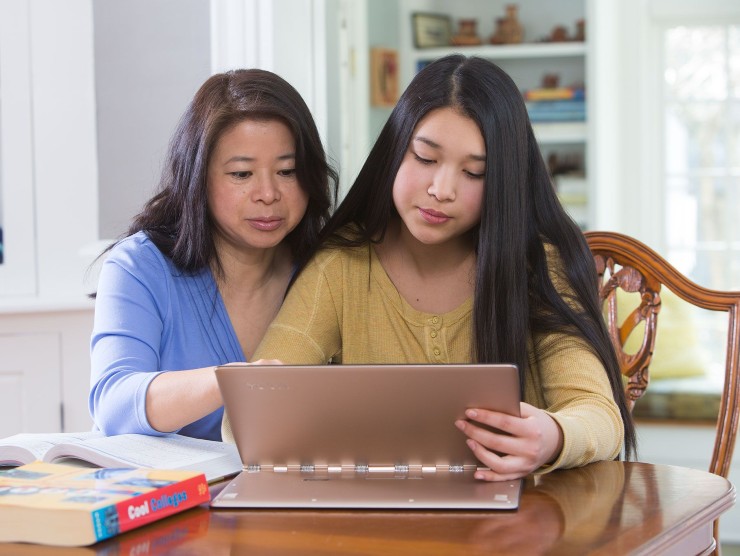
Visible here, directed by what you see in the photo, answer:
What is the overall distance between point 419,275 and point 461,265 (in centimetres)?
7

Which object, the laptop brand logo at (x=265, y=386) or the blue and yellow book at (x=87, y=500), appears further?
the laptop brand logo at (x=265, y=386)

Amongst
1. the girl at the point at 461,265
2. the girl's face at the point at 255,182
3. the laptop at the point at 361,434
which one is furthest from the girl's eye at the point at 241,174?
the laptop at the point at 361,434

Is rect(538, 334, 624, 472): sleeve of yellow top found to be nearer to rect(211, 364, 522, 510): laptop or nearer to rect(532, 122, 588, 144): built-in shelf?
rect(211, 364, 522, 510): laptop

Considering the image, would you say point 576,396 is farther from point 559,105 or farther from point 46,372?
point 559,105

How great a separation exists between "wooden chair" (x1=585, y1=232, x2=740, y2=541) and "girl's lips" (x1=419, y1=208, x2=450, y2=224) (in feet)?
1.49

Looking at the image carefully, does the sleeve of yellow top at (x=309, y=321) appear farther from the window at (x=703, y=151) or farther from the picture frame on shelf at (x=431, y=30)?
the picture frame on shelf at (x=431, y=30)

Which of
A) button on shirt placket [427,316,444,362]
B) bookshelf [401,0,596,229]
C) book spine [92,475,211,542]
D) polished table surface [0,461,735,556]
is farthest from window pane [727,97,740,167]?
book spine [92,475,211,542]

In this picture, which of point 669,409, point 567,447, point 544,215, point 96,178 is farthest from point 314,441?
point 669,409

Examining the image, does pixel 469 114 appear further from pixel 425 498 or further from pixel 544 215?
pixel 425 498

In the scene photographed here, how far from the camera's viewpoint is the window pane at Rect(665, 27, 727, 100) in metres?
4.96

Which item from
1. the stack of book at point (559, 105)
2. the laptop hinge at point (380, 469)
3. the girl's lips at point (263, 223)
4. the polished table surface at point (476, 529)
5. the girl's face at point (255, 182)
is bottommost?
the polished table surface at point (476, 529)

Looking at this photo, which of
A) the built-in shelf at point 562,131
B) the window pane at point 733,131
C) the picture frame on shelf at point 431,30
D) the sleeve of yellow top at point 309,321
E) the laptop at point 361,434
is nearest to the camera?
the laptop at point 361,434

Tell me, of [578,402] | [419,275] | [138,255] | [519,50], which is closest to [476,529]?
[578,402]

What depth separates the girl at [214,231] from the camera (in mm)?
1652
